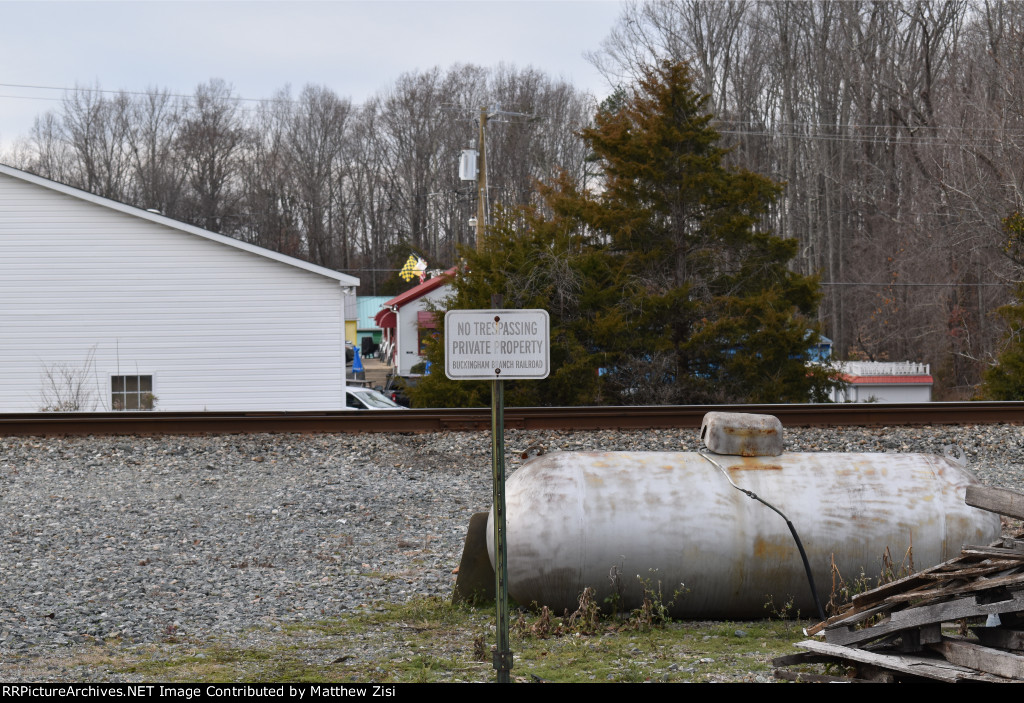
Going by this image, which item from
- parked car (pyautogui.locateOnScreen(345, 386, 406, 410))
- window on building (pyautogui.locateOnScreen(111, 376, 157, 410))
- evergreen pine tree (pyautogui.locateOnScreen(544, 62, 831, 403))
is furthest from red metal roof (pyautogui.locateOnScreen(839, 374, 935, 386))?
window on building (pyautogui.locateOnScreen(111, 376, 157, 410))

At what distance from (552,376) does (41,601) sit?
1250 cm

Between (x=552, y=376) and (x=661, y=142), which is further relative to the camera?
(x=661, y=142)

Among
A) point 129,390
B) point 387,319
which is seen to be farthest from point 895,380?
point 387,319

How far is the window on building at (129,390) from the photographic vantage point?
21.4 m

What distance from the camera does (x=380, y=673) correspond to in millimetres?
5770

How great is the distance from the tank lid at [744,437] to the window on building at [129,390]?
668 inches

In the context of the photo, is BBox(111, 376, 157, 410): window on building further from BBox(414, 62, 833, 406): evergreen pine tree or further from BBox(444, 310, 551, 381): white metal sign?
BBox(444, 310, 551, 381): white metal sign

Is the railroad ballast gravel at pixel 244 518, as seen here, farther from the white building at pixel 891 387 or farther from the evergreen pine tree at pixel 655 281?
the white building at pixel 891 387

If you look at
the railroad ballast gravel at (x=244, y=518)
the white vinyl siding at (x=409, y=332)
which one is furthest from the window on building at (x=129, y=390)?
the white vinyl siding at (x=409, y=332)

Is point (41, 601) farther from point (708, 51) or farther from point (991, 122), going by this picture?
point (708, 51)

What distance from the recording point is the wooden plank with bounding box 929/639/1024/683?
16.0 ft

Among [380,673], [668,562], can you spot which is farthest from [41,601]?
[668,562]

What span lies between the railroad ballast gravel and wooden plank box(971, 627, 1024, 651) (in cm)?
405

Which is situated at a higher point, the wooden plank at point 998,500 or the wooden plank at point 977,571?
the wooden plank at point 998,500
